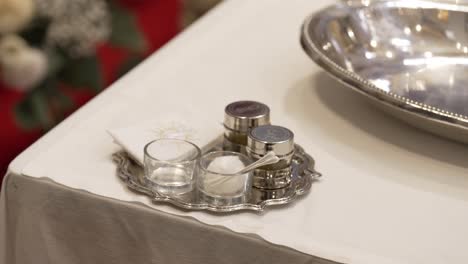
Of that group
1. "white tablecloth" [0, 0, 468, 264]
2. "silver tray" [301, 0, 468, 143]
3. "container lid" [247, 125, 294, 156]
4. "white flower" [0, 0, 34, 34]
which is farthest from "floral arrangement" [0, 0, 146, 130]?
"container lid" [247, 125, 294, 156]

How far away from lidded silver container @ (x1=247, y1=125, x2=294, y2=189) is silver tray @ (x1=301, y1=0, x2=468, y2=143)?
5.6 inches

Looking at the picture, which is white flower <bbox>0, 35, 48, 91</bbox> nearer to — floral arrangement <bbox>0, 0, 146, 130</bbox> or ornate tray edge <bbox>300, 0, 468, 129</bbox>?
floral arrangement <bbox>0, 0, 146, 130</bbox>

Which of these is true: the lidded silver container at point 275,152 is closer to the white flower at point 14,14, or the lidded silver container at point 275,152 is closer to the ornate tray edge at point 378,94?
the ornate tray edge at point 378,94

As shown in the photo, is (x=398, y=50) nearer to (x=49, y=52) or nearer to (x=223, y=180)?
(x=223, y=180)

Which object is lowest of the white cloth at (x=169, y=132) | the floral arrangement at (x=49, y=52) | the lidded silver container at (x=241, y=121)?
the floral arrangement at (x=49, y=52)

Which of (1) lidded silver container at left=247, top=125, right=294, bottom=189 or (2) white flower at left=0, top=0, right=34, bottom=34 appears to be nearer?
(1) lidded silver container at left=247, top=125, right=294, bottom=189

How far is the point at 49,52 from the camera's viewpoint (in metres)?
1.56

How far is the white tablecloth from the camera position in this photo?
68 cm

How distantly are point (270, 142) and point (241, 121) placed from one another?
0.20ft

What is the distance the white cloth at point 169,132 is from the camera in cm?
77

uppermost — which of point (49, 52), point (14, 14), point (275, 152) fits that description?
point (275, 152)

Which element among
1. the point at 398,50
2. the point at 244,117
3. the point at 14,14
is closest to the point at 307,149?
the point at 244,117

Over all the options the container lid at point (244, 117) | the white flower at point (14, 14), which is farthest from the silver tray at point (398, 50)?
the white flower at point (14, 14)

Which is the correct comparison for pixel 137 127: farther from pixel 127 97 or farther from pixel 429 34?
pixel 429 34
